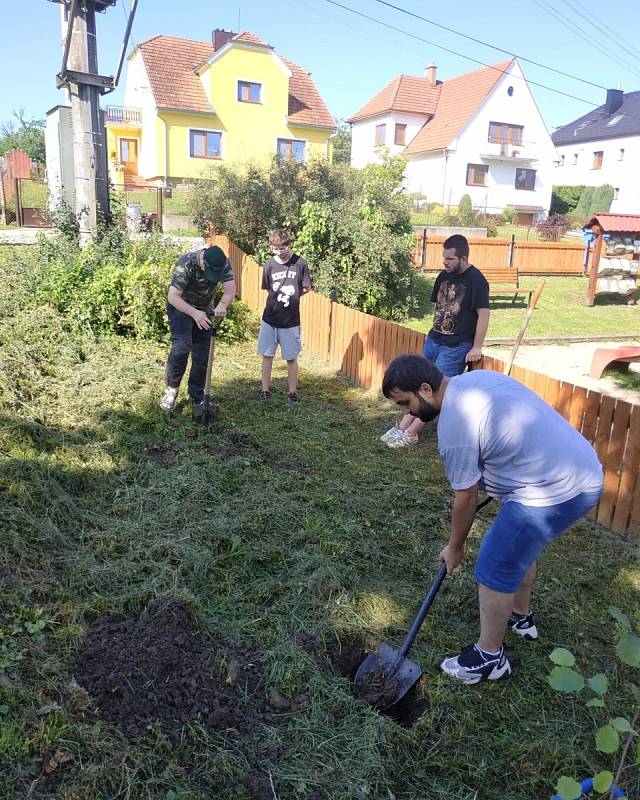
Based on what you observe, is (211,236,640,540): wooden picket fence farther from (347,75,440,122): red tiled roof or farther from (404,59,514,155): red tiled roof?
(347,75,440,122): red tiled roof

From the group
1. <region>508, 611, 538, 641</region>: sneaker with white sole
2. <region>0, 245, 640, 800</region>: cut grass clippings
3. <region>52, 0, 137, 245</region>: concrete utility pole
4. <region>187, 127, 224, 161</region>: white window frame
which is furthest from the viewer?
<region>187, 127, 224, 161</region>: white window frame

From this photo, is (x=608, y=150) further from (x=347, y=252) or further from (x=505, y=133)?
(x=347, y=252)

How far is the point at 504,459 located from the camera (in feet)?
8.39

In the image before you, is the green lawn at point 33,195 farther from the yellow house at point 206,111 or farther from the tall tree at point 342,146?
the tall tree at point 342,146

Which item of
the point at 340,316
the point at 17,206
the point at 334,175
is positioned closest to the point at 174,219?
the point at 17,206

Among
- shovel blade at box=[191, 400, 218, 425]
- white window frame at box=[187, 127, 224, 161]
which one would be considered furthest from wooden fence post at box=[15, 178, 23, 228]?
white window frame at box=[187, 127, 224, 161]

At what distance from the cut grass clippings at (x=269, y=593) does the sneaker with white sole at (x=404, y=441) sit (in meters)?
0.08

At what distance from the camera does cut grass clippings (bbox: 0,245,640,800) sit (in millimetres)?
2357

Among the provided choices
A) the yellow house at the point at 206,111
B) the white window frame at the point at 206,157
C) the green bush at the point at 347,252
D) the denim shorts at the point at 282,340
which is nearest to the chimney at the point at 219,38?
the yellow house at the point at 206,111

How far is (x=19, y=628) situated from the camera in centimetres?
276

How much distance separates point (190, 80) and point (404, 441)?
31.7 meters

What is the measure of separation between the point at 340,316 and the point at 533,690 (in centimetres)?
580

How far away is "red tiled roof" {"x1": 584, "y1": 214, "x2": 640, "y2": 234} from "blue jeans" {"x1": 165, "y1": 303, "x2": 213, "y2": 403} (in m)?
Answer: 11.7

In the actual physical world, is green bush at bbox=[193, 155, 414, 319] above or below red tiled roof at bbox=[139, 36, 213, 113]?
below
